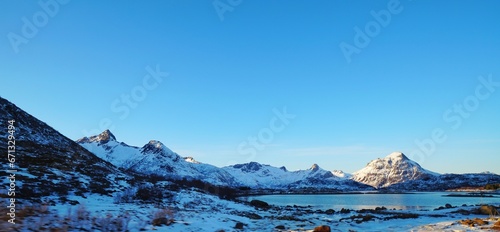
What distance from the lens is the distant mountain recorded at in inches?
1087

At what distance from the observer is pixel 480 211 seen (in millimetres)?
37469

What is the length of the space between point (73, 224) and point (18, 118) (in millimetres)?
47855

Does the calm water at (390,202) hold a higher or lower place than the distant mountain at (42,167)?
lower

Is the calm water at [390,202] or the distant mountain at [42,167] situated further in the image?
the calm water at [390,202]

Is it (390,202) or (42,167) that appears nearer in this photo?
(42,167)

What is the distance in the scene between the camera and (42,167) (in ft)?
114

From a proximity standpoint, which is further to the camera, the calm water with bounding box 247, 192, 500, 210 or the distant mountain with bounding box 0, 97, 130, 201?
the calm water with bounding box 247, 192, 500, 210

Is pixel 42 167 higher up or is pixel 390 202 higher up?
pixel 42 167

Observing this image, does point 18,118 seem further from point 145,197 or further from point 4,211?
point 4,211

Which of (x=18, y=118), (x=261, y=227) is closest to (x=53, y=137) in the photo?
(x=18, y=118)

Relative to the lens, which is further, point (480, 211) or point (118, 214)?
point (480, 211)

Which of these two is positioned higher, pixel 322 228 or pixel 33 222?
pixel 33 222

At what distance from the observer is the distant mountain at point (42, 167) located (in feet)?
90.6

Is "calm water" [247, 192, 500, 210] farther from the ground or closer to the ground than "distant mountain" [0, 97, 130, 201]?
closer to the ground
